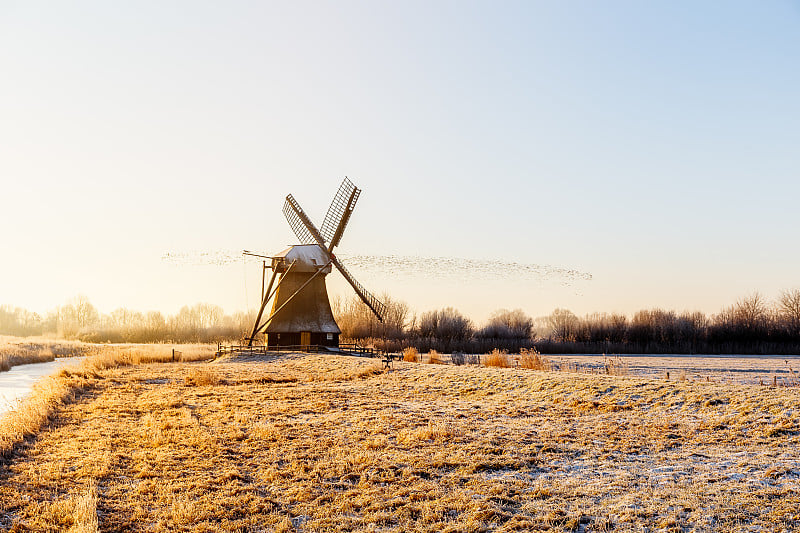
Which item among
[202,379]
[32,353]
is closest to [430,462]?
[202,379]

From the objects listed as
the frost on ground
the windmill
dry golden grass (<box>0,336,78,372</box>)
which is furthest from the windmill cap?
the frost on ground

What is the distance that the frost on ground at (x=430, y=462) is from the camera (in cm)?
889

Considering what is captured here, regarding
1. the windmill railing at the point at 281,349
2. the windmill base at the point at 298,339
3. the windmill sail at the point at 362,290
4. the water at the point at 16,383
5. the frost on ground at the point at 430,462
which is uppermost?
the windmill sail at the point at 362,290

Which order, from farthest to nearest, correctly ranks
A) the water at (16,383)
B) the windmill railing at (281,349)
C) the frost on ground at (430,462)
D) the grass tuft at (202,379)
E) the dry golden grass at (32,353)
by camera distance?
the dry golden grass at (32,353) < the windmill railing at (281,349) < the grass tuft at (202,379) < the water at (16,383) < the frost on ground at (430,462)

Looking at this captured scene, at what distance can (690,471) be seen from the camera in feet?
35.6

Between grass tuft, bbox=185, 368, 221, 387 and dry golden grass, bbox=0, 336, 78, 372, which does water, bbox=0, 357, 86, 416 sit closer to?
dry golden grass, bbox=0, 336, 78, 372

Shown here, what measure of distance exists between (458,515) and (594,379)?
13.0m

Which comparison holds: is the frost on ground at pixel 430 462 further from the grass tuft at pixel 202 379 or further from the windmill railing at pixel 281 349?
the windmill railing at pixel 281 349

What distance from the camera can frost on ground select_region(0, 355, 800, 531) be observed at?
29.2ft

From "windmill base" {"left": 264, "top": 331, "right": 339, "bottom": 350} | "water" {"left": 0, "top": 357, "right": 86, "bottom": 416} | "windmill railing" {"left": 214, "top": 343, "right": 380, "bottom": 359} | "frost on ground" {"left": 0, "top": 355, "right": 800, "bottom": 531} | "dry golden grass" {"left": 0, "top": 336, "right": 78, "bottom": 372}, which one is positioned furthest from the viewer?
"windmill base" {"left": 264, "top": 331, "right": 339, "bottom": 350}

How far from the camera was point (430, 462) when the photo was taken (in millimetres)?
11773

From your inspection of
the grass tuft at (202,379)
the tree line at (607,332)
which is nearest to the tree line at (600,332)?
the tree line at (607,332)

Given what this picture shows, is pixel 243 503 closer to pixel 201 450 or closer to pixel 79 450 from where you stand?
pixel 201 450

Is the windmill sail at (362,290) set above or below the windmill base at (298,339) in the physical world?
above
